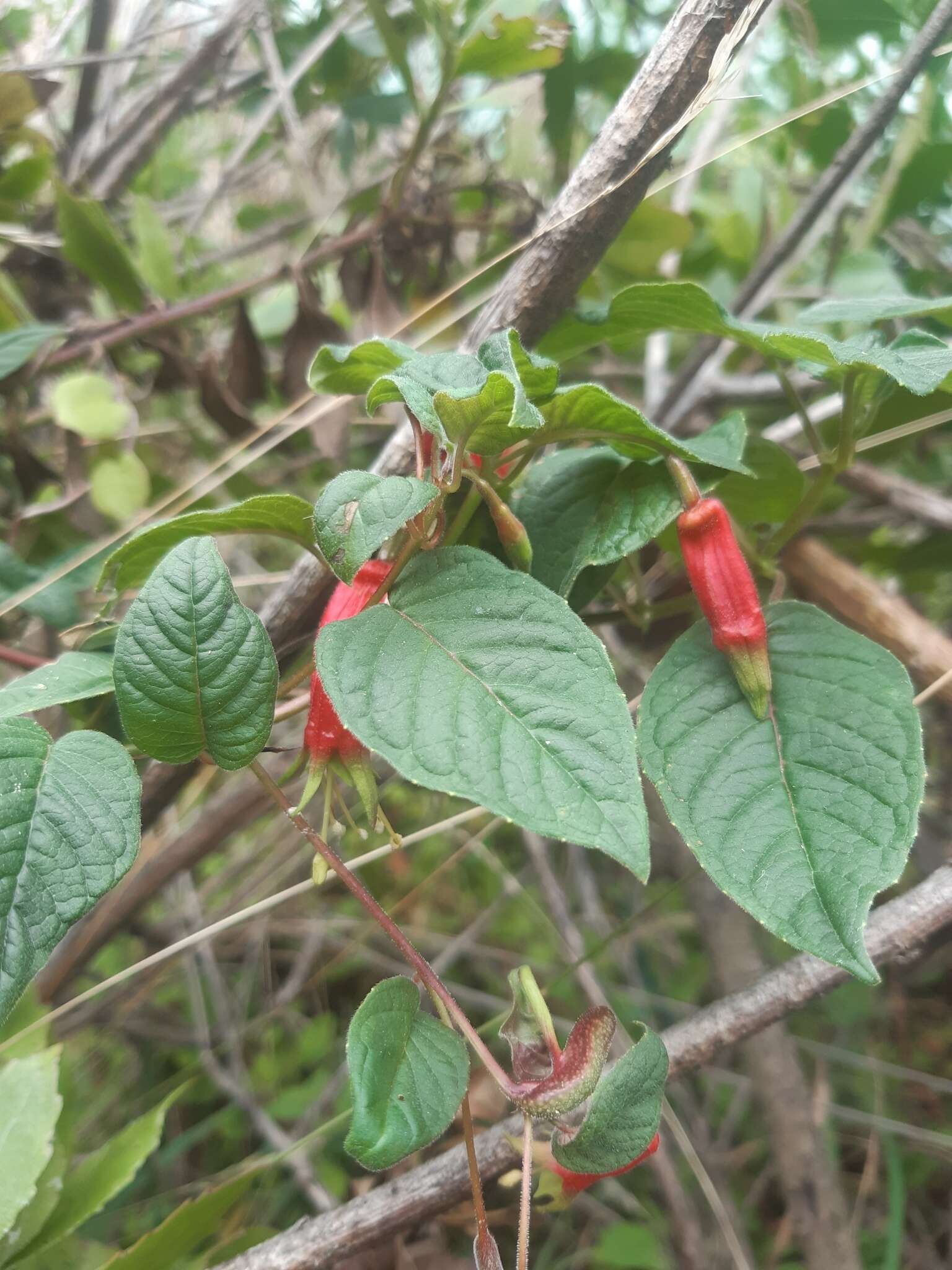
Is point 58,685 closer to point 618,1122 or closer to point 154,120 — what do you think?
point 618,1122

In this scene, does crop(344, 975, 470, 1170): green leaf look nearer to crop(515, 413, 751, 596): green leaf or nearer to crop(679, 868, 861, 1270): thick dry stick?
crop(515, 413, 751, 596): green leaf

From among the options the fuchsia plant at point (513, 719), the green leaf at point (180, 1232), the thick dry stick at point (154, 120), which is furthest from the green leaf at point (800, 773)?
the thick dry stick at point (154, 120)

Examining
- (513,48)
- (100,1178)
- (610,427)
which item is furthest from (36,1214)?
(513,48)

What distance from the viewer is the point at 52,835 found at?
0.33 m

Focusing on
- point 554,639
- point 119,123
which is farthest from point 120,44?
point 554,639

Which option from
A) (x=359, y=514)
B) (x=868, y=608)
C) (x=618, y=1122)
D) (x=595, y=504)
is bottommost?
(x=868, y=608)

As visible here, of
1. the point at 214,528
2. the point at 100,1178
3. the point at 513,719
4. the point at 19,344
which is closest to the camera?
the point at 513,719

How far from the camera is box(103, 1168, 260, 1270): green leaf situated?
0.46m

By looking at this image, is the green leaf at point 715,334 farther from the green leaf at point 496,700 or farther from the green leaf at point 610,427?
the green leaf at point 496,700

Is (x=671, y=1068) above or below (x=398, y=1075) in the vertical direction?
below

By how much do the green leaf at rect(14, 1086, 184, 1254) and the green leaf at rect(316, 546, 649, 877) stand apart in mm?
397

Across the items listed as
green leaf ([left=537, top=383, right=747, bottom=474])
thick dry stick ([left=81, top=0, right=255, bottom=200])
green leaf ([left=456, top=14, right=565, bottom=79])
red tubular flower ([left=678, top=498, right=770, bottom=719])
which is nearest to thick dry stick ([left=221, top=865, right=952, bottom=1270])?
red tubular flower ([left=678, top=498, right=770, bottom=719])

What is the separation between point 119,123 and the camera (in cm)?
102

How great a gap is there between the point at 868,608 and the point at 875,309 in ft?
0.92
